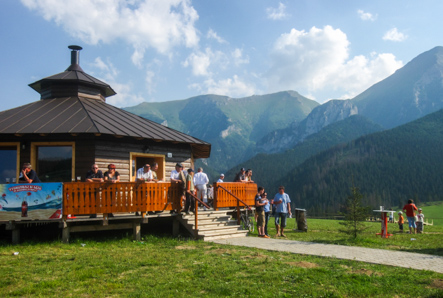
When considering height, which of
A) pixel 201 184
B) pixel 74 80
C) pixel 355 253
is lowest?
pixel 355 253

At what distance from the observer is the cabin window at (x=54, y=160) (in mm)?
14156

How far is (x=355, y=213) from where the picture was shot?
41.2ft

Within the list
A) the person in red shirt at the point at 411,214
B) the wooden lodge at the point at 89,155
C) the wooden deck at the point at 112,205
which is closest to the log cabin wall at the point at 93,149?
the wooden lodge at the point at 89,155

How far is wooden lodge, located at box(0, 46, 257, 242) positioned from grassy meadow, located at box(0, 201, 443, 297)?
1.63m

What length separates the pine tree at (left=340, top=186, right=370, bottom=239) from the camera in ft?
40.9

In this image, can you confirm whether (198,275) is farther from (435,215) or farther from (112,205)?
(435,215)

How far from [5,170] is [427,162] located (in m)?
149

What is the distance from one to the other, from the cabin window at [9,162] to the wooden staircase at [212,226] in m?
7.00

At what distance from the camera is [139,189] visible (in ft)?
38.9

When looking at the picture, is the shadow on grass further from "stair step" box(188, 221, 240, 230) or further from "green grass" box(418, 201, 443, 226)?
"green grass" box(418, 201, 443, 226)

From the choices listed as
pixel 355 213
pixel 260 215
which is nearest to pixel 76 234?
pixel 260 215

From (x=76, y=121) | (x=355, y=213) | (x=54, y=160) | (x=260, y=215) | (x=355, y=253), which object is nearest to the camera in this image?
(x=355, y=253)

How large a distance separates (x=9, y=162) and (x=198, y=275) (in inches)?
423

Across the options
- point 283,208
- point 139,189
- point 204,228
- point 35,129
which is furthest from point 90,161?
point 283,208
